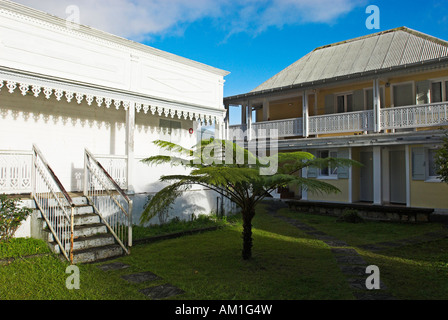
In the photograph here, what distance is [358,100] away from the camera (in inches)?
644

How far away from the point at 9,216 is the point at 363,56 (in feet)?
55.2

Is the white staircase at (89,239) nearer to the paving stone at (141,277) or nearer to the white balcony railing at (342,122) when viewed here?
the paving stone at (141,277)

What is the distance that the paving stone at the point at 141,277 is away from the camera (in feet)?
17.2

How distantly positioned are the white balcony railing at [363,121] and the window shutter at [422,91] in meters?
1.35

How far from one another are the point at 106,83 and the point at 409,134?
11.9 m

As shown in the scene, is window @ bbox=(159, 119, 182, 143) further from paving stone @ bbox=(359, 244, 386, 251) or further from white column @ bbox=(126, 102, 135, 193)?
paving stone @ bbox=(359, 244, 386, 251)

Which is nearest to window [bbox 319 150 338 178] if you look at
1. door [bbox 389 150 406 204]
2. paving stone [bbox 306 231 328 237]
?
door [bbox 389 150 406 204]

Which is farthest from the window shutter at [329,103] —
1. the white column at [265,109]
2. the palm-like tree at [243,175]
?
the palm-like tree at [243,175]

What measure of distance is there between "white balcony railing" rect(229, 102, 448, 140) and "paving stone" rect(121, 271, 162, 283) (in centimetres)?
1231

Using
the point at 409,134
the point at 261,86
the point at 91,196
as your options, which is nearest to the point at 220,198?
the point at 91,196

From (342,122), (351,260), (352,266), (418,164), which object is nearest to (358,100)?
(342,122)

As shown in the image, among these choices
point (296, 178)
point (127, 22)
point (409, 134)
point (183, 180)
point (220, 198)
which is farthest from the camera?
point (409, 134)

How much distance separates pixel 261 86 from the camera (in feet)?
64.0
